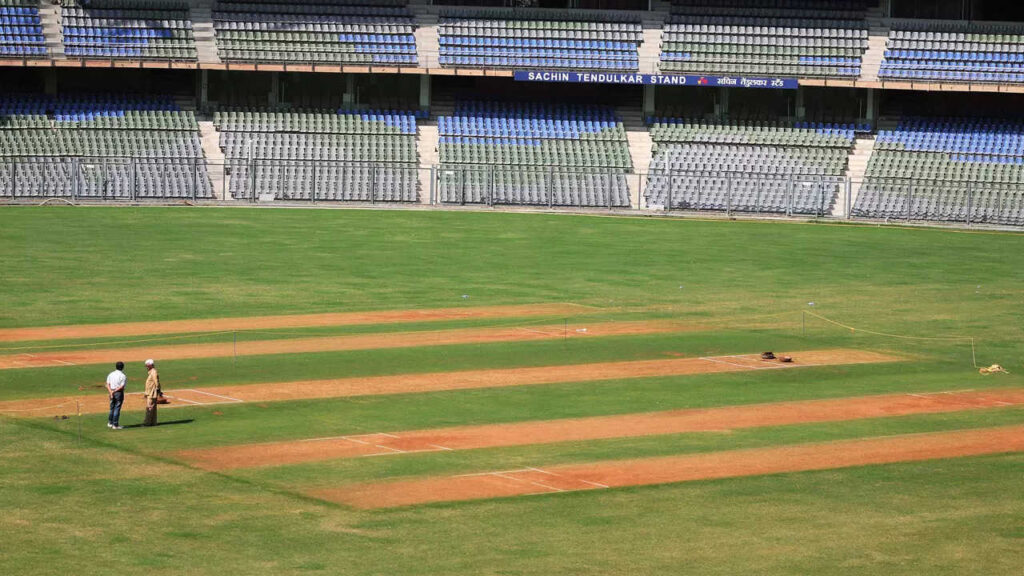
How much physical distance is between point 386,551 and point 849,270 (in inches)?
1157

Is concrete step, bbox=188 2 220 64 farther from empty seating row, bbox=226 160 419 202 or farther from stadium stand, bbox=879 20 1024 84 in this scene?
stadium stand, bbox=879 20 1024 84

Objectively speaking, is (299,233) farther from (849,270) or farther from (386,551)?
(386,551)

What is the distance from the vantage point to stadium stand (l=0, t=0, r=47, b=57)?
61406mm

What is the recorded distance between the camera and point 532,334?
31172 millimetres

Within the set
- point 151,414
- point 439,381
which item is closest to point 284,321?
point 439,381

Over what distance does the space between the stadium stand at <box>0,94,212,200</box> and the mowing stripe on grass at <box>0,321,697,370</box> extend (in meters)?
28.7

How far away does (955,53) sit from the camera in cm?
6425

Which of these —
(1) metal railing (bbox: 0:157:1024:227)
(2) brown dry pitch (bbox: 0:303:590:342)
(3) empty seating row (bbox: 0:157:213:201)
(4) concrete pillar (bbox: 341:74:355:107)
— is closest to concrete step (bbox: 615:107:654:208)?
(1) metal railing (bbox: 0:157:1024:227)

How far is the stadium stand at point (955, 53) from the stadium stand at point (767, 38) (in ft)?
5.60

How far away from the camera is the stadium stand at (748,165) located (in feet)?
190

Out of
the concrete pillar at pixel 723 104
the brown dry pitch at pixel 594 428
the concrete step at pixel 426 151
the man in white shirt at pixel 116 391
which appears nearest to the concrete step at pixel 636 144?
the concrete pillar at pixel 723 104

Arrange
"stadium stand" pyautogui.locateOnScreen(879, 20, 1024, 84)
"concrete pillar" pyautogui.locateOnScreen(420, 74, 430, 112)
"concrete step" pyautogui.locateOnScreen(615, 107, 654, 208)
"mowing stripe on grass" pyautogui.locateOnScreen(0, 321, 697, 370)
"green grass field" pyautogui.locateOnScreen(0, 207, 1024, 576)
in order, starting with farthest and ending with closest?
"concrete pillar" pyautogui.locateOnScreen(420, 74, 430, 112) → "stadium stand" pyautogui.locateOnScreen(879, 20, 1024, 84) → "concrete step" pyautogui.locateOnScreen(615, 107, 654, 208) → "mowing stripe on grass" pyautogui.locateOnScreen(0, 321, 697, 370) → "green grass field" pyautogui.locateOnScreen(0, 207, 1024, 576)

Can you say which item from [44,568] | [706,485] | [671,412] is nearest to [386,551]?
[44,568]

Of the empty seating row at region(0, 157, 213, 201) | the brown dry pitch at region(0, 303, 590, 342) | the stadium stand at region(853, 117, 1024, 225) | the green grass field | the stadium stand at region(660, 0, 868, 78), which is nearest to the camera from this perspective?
the green grass field
